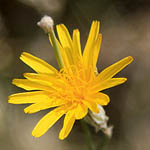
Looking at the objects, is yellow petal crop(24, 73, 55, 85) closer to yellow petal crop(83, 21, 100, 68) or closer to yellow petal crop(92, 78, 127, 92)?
yellow petal crop(83, 21, 100, 68)

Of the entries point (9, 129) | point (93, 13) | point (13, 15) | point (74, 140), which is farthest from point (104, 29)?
point (9, 129)

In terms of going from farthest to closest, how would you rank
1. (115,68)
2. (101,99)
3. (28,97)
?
(28,97) → (115,68) → (101,99)

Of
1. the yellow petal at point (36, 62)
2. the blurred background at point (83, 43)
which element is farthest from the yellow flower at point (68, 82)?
the blurred background at point (83, 43)

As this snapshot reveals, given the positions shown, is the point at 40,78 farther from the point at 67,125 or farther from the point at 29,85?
the point at 67,125

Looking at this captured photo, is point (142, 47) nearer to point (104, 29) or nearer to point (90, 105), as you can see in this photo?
point (104, 29)

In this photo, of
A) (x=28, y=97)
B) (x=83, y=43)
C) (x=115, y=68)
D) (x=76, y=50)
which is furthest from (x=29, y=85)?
(x=83, y=43)

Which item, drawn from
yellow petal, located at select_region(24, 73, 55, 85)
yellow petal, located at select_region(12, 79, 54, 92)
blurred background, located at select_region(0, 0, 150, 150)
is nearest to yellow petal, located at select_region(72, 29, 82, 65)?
yellow petal, located at select_region(24, 73, 55, 85)
